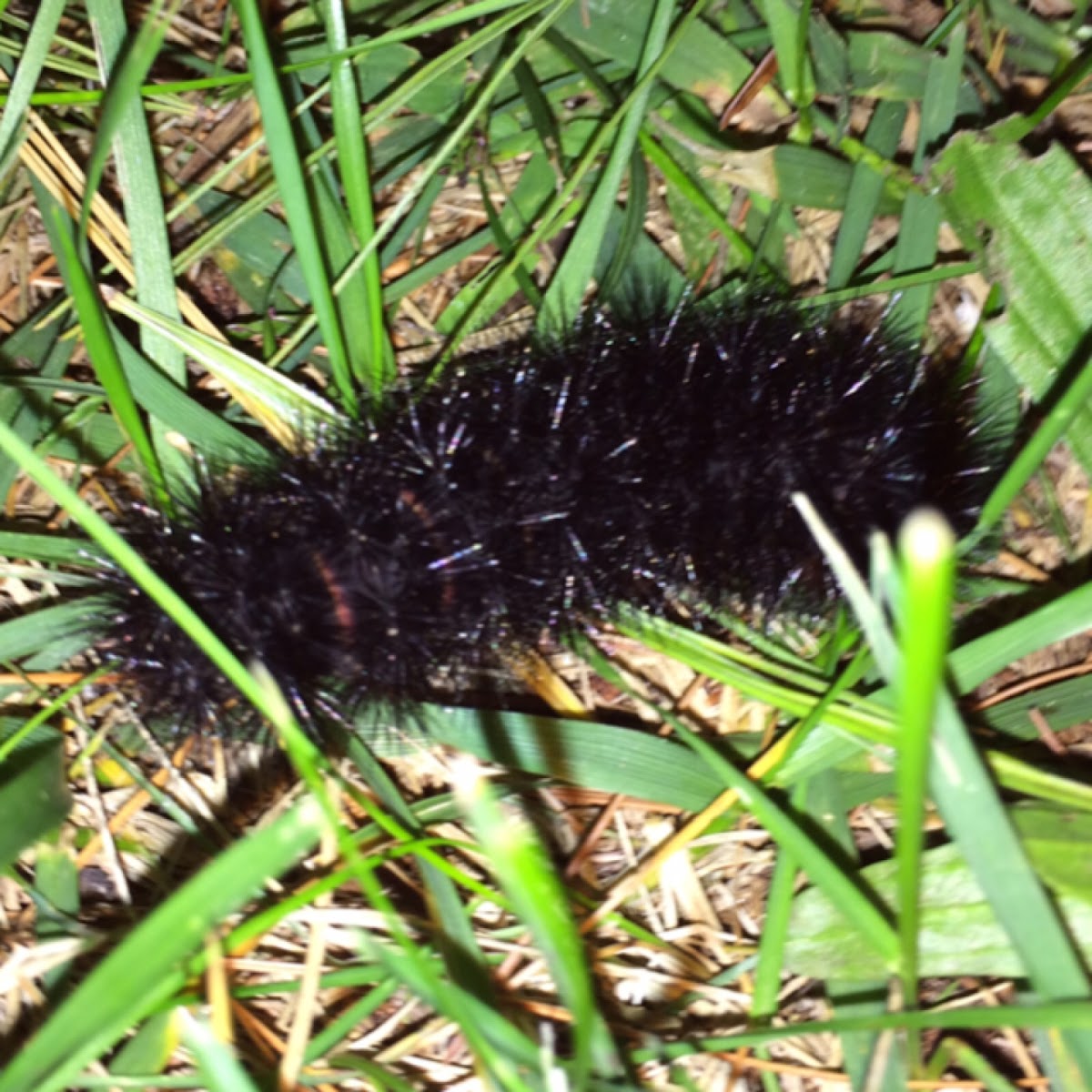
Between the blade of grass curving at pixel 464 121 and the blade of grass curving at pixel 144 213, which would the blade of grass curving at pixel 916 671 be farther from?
the blade of grass curving at pixel 144 213

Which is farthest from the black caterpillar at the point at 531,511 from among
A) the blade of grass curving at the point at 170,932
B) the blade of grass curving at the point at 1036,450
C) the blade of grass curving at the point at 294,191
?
the blade of grass curving at the point at 170,932

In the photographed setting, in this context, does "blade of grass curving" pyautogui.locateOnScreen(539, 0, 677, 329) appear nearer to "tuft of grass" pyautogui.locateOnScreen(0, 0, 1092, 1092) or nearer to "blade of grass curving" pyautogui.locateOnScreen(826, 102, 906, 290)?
"tuft of grass" pyautogui.locateOnScreen(0, 0, 1092, 1092)

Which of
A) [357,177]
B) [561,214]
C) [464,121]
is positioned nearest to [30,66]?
[357,177]

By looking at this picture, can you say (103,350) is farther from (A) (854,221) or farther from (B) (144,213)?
(A) (854,221)

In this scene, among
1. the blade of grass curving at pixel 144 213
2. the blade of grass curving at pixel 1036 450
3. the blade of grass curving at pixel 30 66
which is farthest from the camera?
the blade of grass curving at pixel 144 213

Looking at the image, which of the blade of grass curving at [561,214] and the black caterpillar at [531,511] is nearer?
the black caterpillar at [531,511]

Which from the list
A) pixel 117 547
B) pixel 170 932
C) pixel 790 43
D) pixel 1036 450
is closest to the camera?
pixel 170 932
